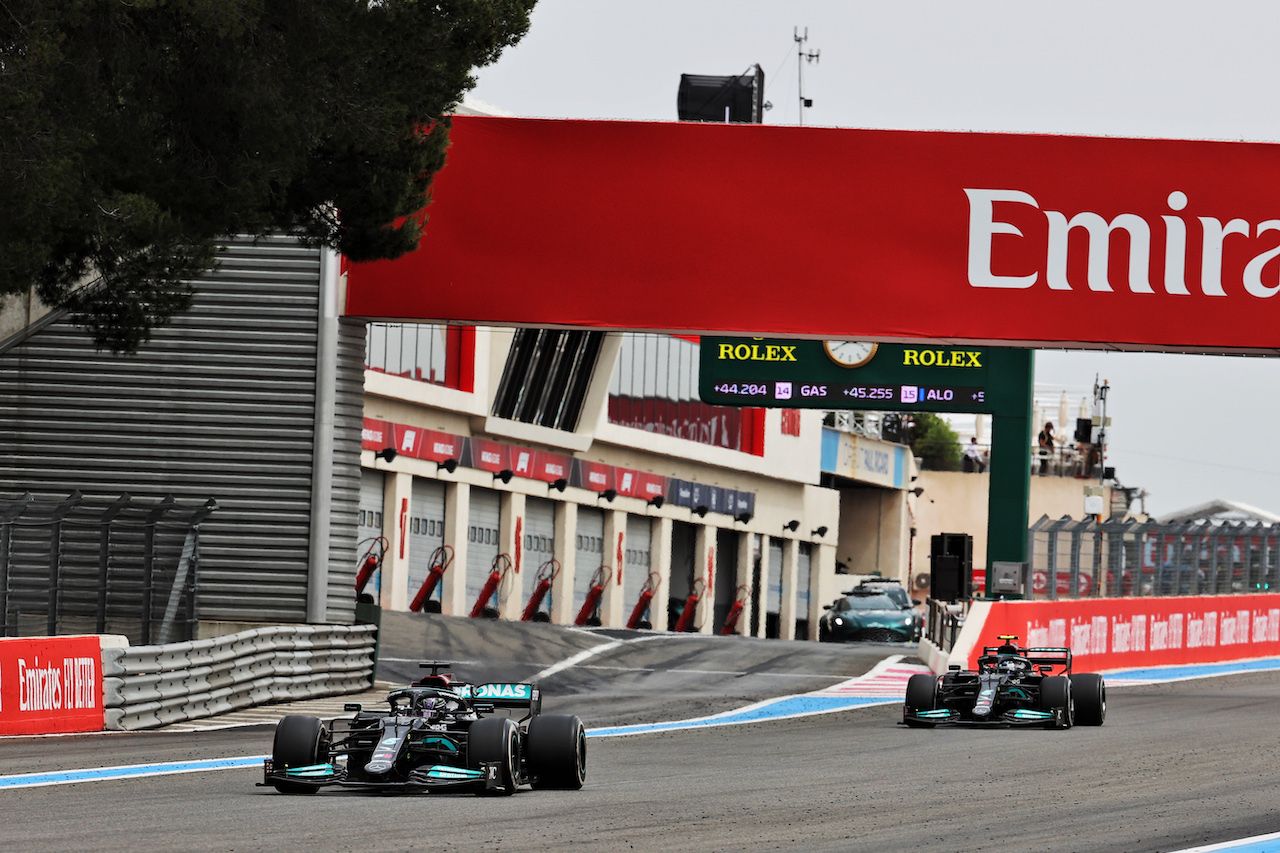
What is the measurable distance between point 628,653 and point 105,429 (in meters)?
10.1

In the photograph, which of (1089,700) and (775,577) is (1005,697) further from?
(775,577)

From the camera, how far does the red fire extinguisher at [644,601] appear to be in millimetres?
47250

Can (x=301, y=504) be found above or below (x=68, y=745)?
above

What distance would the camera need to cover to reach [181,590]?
18500mm

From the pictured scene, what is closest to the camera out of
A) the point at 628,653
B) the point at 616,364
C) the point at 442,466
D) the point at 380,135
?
the point at 380,135

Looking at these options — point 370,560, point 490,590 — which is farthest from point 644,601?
point 370,560

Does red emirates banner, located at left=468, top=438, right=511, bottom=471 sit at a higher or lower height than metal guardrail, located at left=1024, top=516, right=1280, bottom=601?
higher

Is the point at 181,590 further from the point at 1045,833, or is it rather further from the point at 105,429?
the point at 1045,833

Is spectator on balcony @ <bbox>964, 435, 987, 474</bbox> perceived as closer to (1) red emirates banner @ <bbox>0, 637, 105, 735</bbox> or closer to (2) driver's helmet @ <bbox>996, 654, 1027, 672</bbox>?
(2) driver's helmet @ <bbox>996, 654, 1027, 672</bbox>

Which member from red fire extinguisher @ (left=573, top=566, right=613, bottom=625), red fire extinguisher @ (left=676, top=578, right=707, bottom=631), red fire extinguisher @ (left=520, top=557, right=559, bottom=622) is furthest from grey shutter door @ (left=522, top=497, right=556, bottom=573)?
red fire extinguisher @ (left=676, top=578, right=707, bottom=631)

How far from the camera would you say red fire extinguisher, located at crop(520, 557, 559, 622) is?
41.3 metres

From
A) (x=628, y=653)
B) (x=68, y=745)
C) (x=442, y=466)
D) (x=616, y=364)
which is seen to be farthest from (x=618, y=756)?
(x=616, y=364)

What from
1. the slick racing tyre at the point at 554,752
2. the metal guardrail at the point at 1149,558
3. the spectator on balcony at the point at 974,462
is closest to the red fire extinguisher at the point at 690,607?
the metal guardrail at the point at 1149,558

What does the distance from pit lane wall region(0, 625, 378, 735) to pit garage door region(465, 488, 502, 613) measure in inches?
748
